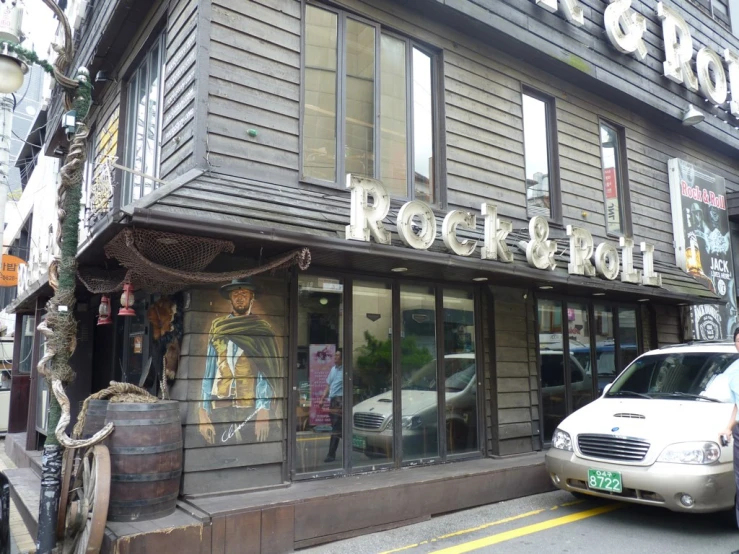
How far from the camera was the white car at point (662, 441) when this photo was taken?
542 cm

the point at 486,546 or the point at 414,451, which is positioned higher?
the point at 414,451

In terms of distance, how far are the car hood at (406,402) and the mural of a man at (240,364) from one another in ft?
4.25

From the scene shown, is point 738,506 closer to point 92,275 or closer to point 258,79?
point 258,79

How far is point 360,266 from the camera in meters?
6.90

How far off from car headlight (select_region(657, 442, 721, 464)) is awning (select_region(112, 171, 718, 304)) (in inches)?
104

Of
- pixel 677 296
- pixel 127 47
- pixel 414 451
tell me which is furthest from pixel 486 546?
pixel 127 47

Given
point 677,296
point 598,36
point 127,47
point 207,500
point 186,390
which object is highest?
point 598,36

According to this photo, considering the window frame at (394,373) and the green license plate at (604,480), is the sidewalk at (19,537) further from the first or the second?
the green license plate at (604,480)

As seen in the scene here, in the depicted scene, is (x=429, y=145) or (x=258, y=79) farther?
(x=429, y=145)

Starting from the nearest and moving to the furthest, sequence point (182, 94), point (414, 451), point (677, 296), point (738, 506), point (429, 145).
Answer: point (738, 506) < point (182, 94) < point (414, 451) < point (429, 145) < point (677, 296)

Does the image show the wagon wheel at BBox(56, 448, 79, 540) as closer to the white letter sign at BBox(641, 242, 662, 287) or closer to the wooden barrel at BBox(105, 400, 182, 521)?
the wooden barrel at BBox(105, 400, 182, 521)

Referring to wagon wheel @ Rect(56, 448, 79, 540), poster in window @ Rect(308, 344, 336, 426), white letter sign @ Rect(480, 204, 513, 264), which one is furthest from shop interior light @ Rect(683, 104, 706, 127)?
wagon wheel @ Rect(56, 448, 79, 540)

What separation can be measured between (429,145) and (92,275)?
15.4 ft

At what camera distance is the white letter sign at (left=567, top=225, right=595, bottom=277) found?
796cm
